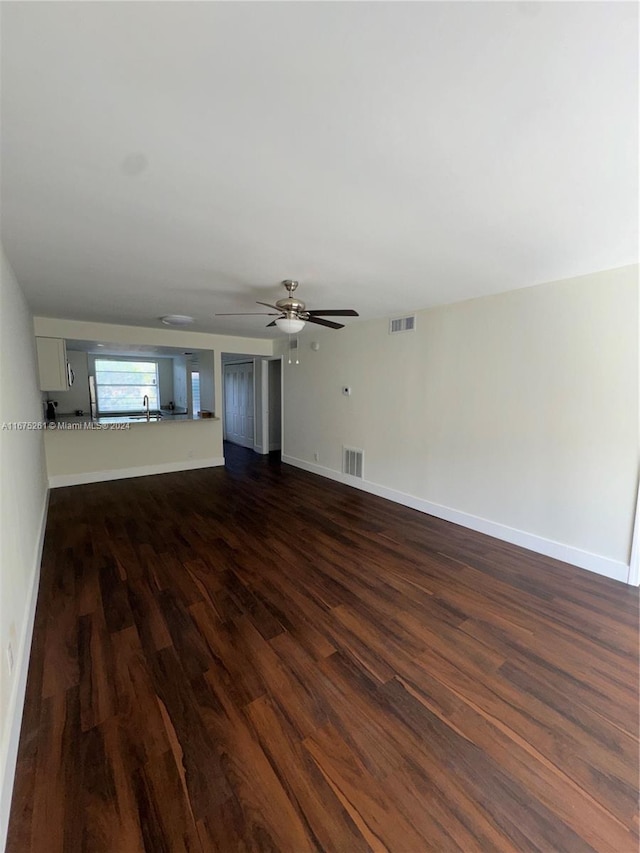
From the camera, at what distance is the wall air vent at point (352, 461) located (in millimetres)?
5188

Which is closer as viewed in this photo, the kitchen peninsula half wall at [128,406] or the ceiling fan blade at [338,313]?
the ceiling fan blade at [338,313]

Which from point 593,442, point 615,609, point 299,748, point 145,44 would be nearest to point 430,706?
point 299,748

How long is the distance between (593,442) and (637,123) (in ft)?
7.87

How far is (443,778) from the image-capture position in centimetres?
137

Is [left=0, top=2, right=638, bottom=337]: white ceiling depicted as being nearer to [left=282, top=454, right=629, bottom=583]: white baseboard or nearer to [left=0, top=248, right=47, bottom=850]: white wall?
[left=0, top=248, right=47, bottom=850]: white wall

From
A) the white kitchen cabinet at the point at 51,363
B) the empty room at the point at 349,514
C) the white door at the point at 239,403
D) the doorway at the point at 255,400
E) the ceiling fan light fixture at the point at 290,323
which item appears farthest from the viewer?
the white door at the point at 239,403

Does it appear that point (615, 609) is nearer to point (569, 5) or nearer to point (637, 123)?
point (637, 123)

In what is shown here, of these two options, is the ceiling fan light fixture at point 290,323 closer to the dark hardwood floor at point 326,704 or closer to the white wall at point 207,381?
the dark hardwood floor at point 326,704

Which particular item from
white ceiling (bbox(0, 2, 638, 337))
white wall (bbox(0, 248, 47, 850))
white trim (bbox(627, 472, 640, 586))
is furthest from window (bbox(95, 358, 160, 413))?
A: white trim (bbox(627, 472, 640, 586))

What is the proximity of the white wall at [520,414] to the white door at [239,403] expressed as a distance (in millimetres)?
3492

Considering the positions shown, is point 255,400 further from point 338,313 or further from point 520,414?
point 520,414

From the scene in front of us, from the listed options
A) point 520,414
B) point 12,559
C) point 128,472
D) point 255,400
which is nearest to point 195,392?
point 255,400

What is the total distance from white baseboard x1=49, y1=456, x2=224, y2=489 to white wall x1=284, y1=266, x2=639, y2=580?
10.4ft

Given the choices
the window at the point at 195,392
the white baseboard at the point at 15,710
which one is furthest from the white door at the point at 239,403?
the white baseboard at the point at 15,710
